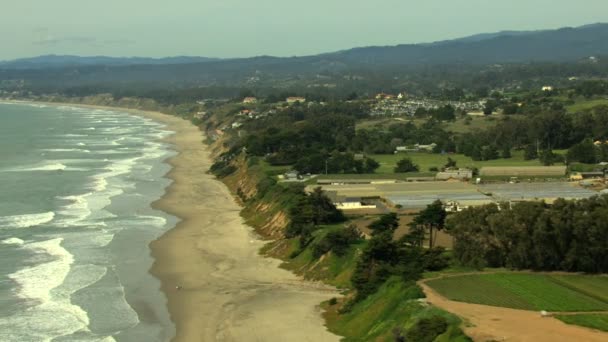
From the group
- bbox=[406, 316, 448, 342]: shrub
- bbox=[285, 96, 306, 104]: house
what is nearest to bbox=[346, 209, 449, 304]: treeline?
bbox=[406, 316, 448, 342]: shrub

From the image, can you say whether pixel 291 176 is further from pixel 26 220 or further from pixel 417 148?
pixel 417 148

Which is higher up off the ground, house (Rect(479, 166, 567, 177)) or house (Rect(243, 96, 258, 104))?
house (Rect(479, 166, 567, 177))

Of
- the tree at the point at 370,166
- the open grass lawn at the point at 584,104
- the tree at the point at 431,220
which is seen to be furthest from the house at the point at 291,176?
the open grass lawn at the point at 584,104

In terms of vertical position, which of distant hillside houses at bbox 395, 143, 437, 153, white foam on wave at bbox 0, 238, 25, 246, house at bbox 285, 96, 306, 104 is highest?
house at bbox 285, 96, 306, 104

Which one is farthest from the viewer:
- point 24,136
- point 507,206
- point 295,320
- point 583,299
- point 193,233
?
point 24,136

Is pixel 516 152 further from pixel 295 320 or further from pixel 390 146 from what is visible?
pixel 295 320

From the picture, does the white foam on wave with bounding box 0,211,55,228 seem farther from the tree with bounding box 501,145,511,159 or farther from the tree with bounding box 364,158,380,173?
the tree with bounding box 501,145,511,159

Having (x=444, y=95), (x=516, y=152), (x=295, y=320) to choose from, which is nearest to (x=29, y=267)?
(x=295, y=320)
